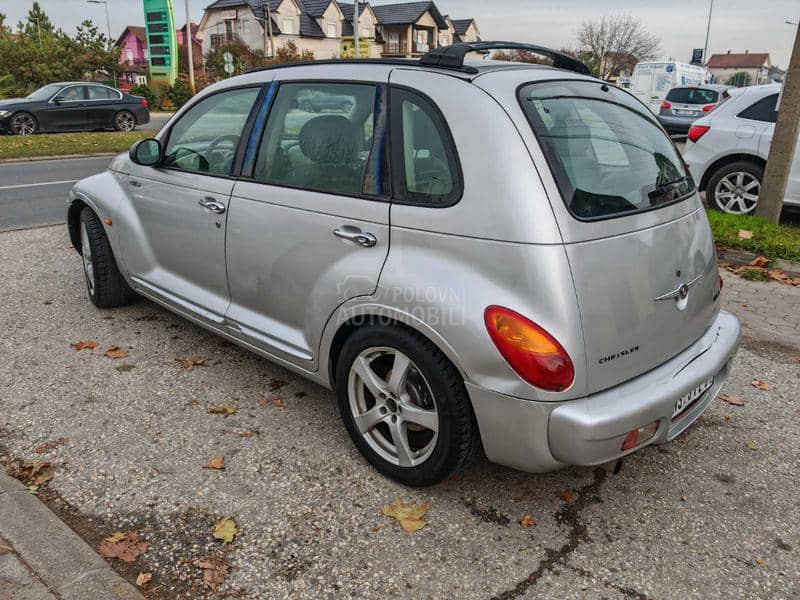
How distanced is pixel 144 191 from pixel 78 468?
186cm

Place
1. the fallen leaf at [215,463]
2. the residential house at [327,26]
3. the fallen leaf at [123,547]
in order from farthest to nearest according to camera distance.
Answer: the residential house at [327,26] → the fallen leaf at [215,463] → the fallen leaf at [123,547]

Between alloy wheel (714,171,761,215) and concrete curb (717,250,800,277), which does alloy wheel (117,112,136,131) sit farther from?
concrete curb (717,250,800,277)

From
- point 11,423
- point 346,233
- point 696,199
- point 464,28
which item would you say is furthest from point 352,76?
point 464,28

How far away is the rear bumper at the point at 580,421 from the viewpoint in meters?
2.42

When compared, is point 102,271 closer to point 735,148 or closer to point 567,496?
point 567,496

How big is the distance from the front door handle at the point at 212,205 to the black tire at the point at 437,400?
115 cm

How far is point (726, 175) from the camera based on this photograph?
26.7 feet

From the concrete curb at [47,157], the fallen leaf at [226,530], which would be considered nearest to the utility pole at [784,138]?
the fallen leaf at [226,530]

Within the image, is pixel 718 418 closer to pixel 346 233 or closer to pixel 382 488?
pixel 382 488

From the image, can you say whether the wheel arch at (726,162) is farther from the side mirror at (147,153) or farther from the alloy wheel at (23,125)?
the alloy wheel at (23,125)

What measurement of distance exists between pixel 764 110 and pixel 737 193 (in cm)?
106

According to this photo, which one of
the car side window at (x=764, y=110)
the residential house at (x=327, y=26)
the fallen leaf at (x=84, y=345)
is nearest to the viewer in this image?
the fallen leaf at (x=84, y=345)

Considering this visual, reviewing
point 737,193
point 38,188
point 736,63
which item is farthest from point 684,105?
point 736,63

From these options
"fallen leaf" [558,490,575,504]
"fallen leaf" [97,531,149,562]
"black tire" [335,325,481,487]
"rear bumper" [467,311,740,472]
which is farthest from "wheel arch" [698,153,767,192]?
"fallen leaf" [97,531,149,562]
